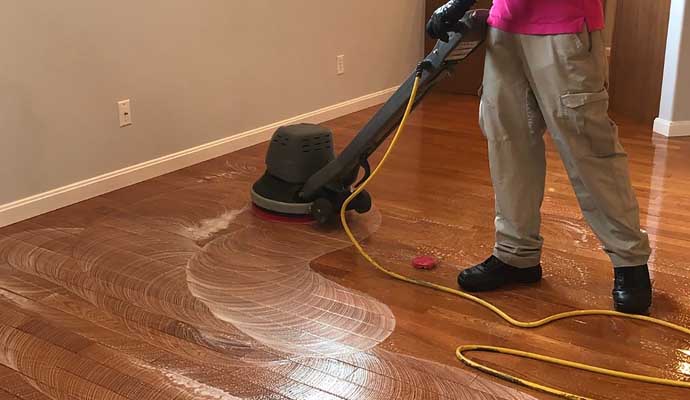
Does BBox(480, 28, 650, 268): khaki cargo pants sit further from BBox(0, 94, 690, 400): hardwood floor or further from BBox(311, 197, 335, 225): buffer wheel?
BBox(311, 197, 335, 225): buffer wheel

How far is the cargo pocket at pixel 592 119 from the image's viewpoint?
1913mm

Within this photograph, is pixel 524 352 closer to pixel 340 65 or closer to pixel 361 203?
pixel 361 203

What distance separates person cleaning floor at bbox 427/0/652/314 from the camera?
6.27 feet

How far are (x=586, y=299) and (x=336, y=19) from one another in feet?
8.83

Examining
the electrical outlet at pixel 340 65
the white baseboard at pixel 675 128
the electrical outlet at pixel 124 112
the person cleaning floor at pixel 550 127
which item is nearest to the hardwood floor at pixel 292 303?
the person cleaning floor at pixel 550 127

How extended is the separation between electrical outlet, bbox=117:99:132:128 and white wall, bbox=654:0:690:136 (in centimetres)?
273

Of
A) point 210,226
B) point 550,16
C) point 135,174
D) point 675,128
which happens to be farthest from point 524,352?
point 675,128

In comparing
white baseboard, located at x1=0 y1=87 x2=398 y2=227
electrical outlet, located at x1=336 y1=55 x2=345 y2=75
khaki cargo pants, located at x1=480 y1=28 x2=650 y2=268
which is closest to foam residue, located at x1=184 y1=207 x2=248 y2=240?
white baseboard, located at x1=0 y1=87 x2=398 y2=227

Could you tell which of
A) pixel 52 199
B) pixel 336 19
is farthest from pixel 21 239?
pixel 336 19

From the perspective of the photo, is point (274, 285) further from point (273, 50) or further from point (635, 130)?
point (635, 130)

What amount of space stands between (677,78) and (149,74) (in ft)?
8.73

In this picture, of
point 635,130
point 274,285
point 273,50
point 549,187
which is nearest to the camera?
point 274,285

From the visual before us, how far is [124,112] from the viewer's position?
10.4ft

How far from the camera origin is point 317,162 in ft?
9.10
